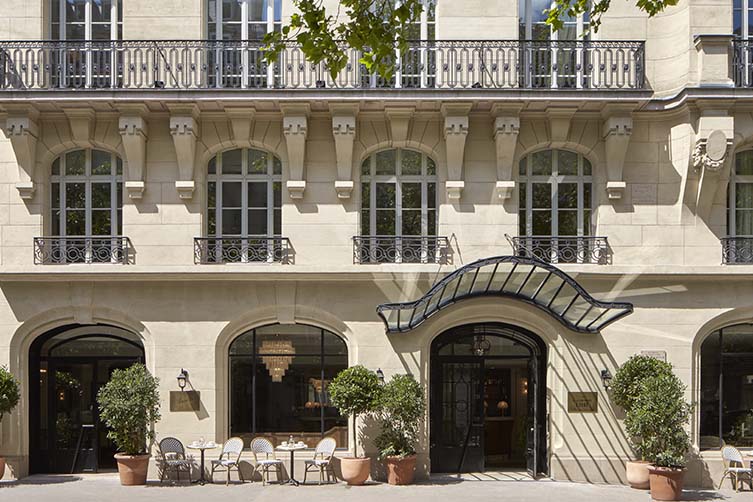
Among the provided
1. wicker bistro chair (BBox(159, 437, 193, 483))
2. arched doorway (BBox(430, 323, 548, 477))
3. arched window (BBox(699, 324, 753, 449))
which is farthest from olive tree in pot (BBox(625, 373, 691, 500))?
wicker bistro chair (BBox(159, 437, 193, 483))

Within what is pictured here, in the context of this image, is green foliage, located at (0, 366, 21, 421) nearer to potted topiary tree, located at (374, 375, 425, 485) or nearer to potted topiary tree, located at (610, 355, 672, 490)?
potted topiary tree, located at (374, 375, 425, 485)

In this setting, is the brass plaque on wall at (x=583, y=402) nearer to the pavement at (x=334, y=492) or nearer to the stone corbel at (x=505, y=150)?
the pavement at (x=334, y=492)

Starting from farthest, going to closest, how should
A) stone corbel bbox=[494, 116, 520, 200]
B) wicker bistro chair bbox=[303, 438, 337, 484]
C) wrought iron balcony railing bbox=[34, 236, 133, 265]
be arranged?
wrought iron balcony railing bbox=[34, 236, 133, 265], stone corbel bbox=[494, 116, 520, 200], wicker bistro chair bbox=[303, 438, 337, 484]

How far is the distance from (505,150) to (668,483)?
6.94 m

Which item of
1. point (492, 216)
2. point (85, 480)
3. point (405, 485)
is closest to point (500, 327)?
point (492, 216)

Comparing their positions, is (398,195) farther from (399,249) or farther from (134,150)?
(134,150)

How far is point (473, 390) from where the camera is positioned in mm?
17734

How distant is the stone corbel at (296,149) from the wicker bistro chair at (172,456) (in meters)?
5.40

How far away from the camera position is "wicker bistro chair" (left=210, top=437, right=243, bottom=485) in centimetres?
1638

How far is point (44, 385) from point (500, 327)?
9.71 m

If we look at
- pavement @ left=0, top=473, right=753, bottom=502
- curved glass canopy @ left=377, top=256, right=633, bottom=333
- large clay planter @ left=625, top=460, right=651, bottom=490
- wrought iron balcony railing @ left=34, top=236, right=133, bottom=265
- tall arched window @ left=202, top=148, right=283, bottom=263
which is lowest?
pavement @ left=0, top=473, right=753, bottom=502

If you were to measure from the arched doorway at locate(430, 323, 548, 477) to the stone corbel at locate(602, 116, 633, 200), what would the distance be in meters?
3.50

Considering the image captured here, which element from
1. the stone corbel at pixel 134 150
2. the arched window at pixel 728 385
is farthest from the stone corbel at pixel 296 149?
the arched window at pixel 728 385

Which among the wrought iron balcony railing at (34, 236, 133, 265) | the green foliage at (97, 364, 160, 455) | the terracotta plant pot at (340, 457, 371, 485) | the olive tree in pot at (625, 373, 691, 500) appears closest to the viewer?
the olive tree in pot at (625, 373, 691, 500)
